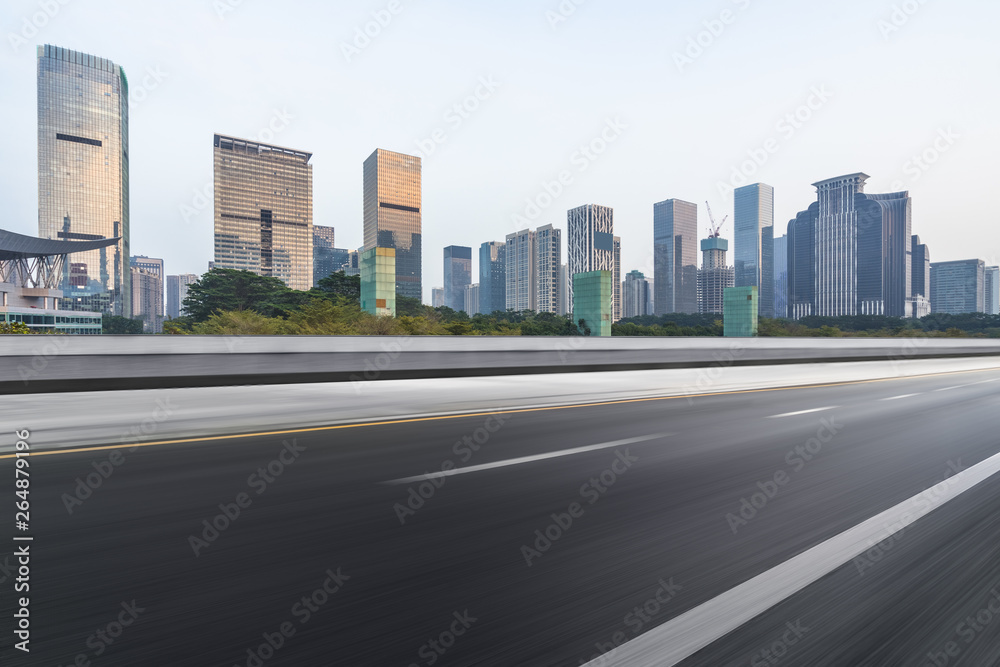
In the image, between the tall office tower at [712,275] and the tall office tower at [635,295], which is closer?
the tall office tower at [712,275]

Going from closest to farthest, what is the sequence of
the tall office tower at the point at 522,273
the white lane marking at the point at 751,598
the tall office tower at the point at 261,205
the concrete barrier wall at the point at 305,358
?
the white lane marking at the point at 751,598 < the concrete barrier wall at the point at 305,358 < the tall office tower at the point at 522,273 < the tall office tower at the point at 261,205

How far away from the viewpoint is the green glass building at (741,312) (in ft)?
119

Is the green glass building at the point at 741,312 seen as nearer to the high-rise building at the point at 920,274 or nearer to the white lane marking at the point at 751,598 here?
the white lane marking at the point at 751,598

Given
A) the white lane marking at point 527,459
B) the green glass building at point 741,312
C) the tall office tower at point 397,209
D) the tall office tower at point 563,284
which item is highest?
the tall office tower at point 397,209

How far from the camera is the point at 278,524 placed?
11.3 ft

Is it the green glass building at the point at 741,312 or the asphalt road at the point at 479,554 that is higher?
the green glass building at the point at 741,312

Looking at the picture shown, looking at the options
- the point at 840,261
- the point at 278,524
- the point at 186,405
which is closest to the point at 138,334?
the point at 186,405

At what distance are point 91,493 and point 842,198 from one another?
185 m

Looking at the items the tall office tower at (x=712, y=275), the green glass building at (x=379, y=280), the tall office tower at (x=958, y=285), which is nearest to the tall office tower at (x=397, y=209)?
the tall office tower at (x=712, y=275)

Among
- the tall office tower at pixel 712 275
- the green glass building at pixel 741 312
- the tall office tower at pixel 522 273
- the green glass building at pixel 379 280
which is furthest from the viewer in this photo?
the tall office tower at pixel 712 275

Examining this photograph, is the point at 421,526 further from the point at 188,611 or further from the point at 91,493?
the point at 91,493

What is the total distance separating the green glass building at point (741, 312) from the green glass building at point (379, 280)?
23589 mm

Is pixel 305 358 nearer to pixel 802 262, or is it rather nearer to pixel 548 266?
pixel 548 266

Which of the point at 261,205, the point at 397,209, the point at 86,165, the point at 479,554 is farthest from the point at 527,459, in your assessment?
the point at 86,165
